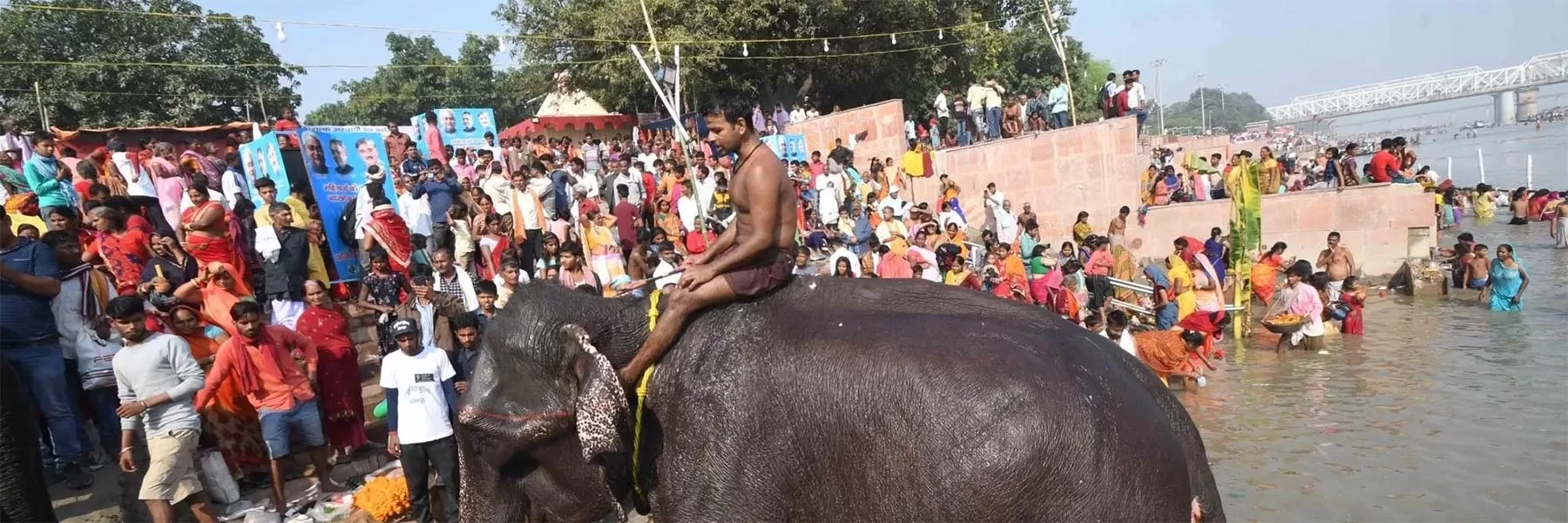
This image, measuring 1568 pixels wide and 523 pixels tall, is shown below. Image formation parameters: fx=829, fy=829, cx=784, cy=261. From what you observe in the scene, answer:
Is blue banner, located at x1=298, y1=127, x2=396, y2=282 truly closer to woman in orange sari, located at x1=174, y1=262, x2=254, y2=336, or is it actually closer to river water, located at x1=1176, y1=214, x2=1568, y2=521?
woman in orange sari, located at x1=174, y1=262, x2=254, y2=336

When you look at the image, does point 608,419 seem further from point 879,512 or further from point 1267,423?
point 1267,423

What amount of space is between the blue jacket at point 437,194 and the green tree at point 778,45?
14.6 meters

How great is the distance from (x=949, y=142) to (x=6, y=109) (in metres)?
33.4

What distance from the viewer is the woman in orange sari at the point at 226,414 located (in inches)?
275

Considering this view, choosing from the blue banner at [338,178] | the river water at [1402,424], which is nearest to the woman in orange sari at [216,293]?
the blue banner at [338,178]

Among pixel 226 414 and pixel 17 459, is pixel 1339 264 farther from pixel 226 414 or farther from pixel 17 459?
pixel 17 459

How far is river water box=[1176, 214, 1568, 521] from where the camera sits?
672cm

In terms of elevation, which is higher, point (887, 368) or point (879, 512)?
point (887, 368)

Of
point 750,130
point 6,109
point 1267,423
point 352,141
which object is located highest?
point 6,109

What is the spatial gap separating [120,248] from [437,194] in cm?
368

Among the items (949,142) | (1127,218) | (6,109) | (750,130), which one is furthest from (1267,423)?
(6,109)

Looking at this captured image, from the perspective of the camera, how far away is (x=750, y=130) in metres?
3.42

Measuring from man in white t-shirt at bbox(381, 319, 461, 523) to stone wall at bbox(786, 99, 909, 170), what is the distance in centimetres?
1758

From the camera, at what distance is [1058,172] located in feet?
66.1
